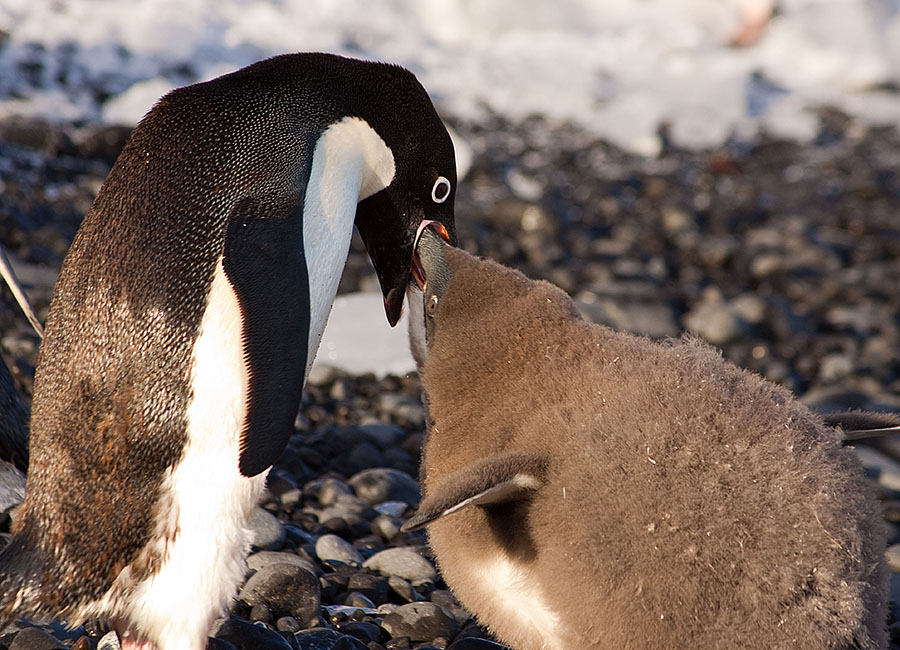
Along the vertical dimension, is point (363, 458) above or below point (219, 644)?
below

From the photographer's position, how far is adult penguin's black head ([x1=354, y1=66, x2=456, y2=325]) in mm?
2904

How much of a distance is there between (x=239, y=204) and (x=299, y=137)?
0.26 meters

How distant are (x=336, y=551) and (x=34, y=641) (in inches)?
35.7

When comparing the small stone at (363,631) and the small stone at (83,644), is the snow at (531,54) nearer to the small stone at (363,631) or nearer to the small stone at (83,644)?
the small stone at (83,644)

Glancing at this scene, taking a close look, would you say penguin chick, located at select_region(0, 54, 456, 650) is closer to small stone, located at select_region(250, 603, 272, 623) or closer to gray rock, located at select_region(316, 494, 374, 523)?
small stone, located at select_region(250, 603, 272, 623)

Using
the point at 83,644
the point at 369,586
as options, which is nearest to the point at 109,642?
the point at 83,644

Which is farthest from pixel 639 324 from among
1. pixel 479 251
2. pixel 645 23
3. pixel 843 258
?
pixel 645 23

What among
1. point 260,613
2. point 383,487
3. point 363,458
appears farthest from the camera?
point 363,458

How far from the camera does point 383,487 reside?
3555 millimetres

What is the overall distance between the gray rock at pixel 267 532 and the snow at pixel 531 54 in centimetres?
527

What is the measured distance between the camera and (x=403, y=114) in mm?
2949

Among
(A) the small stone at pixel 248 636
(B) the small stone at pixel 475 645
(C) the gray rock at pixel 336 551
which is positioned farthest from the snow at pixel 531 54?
(A) the small stone at pixel 248 636

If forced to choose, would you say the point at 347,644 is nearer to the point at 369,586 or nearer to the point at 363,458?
the point at 369,586

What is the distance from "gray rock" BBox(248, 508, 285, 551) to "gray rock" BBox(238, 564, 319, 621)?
0.74ft
